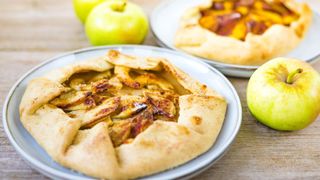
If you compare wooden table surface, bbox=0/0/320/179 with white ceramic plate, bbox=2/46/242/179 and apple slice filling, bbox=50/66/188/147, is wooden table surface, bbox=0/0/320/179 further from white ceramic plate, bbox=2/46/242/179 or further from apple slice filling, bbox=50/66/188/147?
apple slice filling, bbox=50/66/188/147

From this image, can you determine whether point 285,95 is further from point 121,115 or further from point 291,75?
point 121,115

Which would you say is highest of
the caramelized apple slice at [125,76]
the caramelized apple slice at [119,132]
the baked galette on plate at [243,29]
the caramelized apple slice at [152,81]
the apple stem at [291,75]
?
the apple stem at [291,75]

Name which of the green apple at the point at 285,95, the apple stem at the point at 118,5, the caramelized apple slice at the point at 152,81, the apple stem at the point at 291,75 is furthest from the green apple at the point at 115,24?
the apple stem at the point at 291,75

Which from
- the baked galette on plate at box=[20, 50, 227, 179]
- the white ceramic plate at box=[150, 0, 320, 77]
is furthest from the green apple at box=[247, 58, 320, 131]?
the white ceramic plate at box=[150, 0, 320, 77]

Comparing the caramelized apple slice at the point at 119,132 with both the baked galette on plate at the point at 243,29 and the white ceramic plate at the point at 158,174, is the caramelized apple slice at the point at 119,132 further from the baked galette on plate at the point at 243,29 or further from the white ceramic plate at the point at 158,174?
the baked galette on plate at the point at 243,29

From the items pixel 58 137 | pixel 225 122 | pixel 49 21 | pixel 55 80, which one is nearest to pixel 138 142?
pixel 58 137

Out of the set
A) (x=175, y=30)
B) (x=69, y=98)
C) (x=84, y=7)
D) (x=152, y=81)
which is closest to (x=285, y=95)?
(x=152, y=81)

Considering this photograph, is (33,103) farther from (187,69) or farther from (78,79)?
(187,69)
